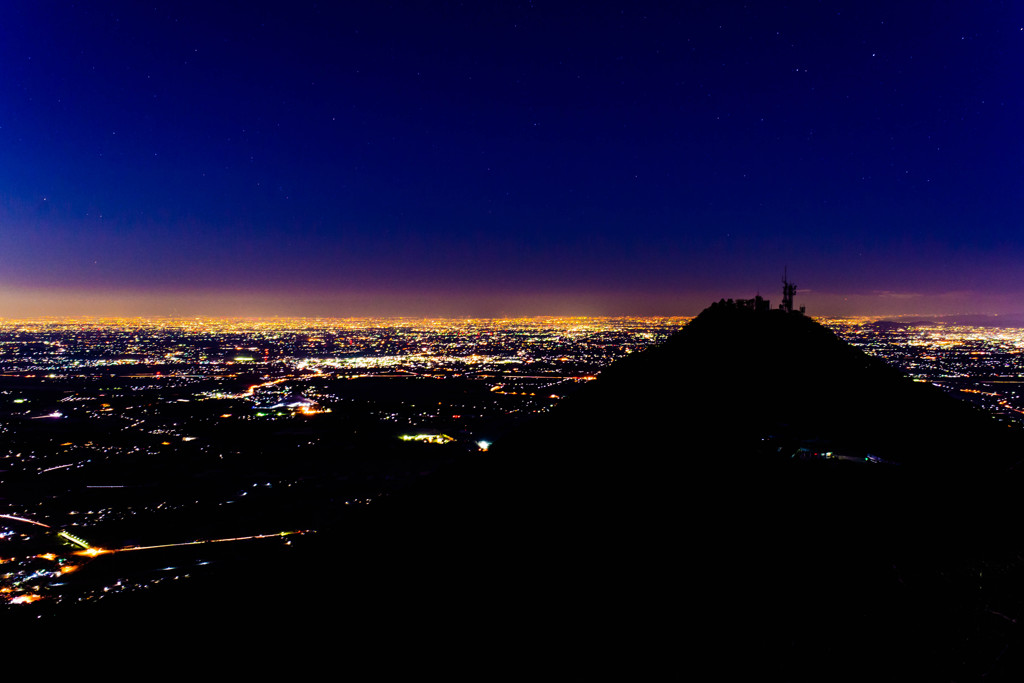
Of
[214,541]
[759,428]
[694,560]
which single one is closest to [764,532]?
[694,560]

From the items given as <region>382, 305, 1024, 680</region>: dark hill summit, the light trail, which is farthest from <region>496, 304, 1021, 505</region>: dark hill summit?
the light trail

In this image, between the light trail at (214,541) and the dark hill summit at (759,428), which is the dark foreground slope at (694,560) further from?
the light trail at (214,541)

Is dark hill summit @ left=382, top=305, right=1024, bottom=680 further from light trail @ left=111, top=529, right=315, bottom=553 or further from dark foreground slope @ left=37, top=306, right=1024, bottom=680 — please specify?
light trail @ left=111, top=529, right=315, bottom=553

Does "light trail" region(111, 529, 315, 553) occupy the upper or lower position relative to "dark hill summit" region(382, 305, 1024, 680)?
lower

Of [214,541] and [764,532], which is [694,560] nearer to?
[764,532]

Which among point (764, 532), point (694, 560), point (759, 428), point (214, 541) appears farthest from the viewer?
point (214, 541)

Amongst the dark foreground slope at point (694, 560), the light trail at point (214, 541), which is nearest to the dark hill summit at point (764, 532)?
the dark foreground slope at point (694, 560)

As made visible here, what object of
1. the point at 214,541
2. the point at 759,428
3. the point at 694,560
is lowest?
the point at 214,541

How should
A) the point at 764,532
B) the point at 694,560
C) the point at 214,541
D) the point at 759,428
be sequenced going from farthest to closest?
the point at 214,541 < the point at 759,428 < the point at 764,532 < the point at 694,560

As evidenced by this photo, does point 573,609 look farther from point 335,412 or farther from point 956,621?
point 335,412
